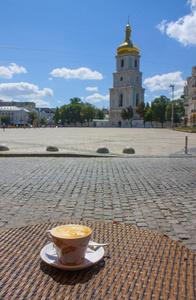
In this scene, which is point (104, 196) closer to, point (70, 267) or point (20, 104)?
point (70, 267)

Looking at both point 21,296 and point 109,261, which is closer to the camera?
point 21,296

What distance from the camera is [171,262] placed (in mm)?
2021

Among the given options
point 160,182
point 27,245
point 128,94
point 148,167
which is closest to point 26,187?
point 160,182

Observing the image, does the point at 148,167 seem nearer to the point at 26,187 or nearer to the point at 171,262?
the point at 26,187

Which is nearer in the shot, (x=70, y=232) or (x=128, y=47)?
(x=70, y=232)

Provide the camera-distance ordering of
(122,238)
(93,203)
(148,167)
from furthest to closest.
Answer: (148,167)
(93,203)
(122,238)

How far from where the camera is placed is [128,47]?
9231 cm

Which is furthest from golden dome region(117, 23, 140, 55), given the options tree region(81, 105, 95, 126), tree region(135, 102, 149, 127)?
tree region(81, 105, 95, 126)

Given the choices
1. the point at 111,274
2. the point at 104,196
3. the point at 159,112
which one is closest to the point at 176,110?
the point at 159,112

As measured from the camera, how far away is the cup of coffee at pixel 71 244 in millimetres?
1799

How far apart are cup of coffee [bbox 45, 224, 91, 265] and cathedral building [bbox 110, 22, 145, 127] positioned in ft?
299

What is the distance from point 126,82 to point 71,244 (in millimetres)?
95211

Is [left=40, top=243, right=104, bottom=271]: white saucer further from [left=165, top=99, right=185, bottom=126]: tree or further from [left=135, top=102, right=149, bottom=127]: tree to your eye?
[left=135, top=102, right=149, bottom=127]: tree

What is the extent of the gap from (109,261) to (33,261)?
1.87 ft
